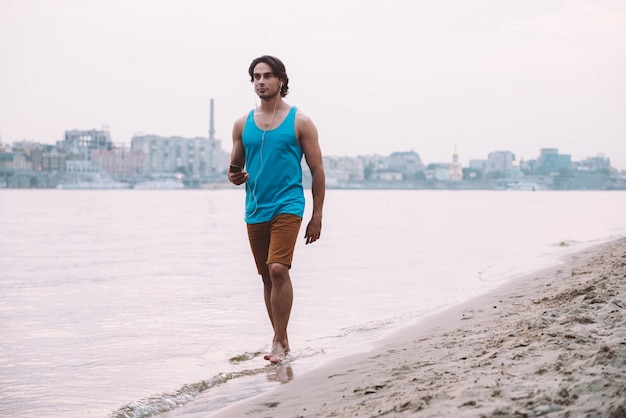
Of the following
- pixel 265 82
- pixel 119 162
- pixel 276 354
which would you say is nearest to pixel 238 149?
pixel 265 82

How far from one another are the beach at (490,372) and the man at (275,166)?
2.32 ft

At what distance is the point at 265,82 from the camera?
4.55 m

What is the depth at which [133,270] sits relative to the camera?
1189 centimetres

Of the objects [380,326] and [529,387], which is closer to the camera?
[529,387]

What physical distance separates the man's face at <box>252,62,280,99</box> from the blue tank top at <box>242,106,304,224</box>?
0.14 m

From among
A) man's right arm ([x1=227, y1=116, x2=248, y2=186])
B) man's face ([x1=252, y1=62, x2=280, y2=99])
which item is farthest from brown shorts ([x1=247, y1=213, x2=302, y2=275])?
man's face ([x1=252, y1=62, x2=280, y2=99])

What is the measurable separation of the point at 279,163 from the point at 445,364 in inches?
56.4

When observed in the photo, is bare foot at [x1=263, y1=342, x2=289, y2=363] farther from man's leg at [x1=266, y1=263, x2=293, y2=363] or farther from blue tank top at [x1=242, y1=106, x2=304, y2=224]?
blue tank top at [x1=242, y1=106, x2=304, y2=224]

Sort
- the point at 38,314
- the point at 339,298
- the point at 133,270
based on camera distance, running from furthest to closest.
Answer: the point at 133,270 → the point at 339,298 → the point at 38,314

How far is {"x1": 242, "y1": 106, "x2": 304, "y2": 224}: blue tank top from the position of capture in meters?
4.52

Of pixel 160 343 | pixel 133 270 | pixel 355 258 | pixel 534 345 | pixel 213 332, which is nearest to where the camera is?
pixel 534 345

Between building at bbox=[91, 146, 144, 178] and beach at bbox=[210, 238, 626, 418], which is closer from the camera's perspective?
beach at bbox=[210, 238, 626, 418]

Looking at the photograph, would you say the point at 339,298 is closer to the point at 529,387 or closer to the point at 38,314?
the point at 38,314

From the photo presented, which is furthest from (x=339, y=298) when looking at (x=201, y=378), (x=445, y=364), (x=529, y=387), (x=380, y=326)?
(x=529, y=387)
